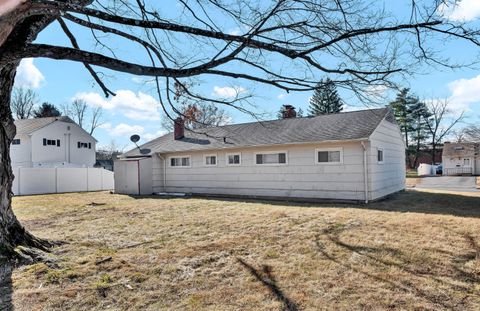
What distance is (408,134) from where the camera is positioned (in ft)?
149

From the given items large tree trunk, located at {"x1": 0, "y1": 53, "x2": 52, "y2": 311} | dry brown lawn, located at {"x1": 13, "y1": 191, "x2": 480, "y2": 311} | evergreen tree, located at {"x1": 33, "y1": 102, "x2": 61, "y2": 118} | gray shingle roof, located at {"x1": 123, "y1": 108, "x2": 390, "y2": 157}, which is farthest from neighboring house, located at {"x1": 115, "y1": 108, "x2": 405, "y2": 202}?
evergreen tree, located at {"x1": 33, "y1": 102, "x2": 61, "y2": 118}

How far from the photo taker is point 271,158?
1369cm

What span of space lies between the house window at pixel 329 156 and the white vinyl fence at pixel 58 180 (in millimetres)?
15632

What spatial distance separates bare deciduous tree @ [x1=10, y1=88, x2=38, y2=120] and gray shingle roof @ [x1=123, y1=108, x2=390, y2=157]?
34130mm

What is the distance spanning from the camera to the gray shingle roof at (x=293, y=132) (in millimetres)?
12094

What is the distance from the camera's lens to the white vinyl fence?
60.7 feet

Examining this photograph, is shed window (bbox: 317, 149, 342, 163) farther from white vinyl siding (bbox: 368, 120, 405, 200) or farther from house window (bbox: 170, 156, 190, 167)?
house window (bbox: 170, 156, 190, 167)

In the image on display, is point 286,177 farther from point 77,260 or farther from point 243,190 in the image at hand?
point 77,260

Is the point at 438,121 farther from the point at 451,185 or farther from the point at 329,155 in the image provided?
the point at 329,155

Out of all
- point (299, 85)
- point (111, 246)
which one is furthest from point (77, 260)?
point (299, 85)

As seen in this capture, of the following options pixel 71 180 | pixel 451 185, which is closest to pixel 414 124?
pixel 451 185

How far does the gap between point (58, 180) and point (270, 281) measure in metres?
19.5

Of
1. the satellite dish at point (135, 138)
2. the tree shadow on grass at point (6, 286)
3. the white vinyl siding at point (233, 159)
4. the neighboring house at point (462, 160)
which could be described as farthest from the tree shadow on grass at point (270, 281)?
the neighboring house at point (462, 160)

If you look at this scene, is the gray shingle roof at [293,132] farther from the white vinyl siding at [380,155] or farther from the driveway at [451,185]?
the driveway at [451,185]
